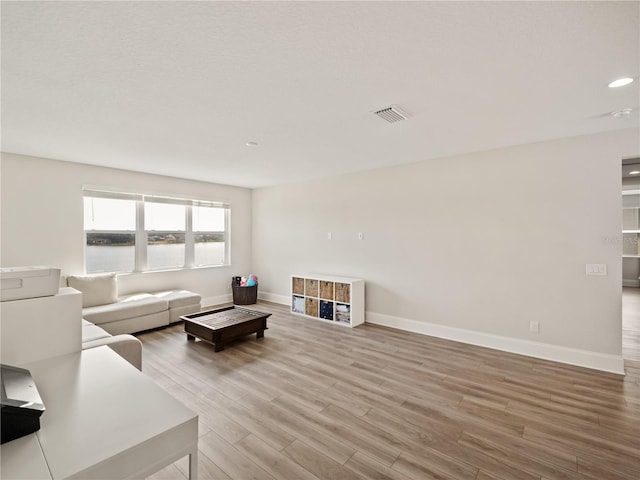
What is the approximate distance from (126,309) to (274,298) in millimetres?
2870

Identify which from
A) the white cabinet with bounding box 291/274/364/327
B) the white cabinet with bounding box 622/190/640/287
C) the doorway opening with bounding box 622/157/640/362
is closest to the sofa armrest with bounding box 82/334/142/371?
the white cabinet with bounding box 291/274/364/327

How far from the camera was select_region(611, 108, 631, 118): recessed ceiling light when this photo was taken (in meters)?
2.60

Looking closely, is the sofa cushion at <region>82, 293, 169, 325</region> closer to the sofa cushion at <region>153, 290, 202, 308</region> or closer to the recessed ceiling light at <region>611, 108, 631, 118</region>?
the sofa cushion at <region>153, 290, 202, 308</region>

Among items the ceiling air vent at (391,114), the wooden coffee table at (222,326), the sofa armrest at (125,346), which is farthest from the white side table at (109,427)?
the ceiling air vent at (391,114)

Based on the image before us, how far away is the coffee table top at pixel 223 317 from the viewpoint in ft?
12.6

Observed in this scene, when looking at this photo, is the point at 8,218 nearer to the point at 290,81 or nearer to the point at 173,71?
the point at 173,71

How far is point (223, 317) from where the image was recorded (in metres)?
4.18

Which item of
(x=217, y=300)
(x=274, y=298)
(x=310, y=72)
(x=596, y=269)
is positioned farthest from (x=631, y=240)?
(x=217, y=300)

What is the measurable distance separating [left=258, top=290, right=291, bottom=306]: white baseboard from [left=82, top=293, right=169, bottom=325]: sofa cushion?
228 cm

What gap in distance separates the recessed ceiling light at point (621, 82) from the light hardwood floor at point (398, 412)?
8.44ft

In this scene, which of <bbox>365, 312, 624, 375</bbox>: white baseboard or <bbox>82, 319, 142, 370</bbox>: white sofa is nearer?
<bbox>82, 319, 142, 370</bbox>: white sofa

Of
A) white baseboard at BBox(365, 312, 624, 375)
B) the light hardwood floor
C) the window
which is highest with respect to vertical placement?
the window

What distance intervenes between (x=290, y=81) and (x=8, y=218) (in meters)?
4.25

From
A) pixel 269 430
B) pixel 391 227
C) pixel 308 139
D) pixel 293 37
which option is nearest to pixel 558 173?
pixel 391 227
